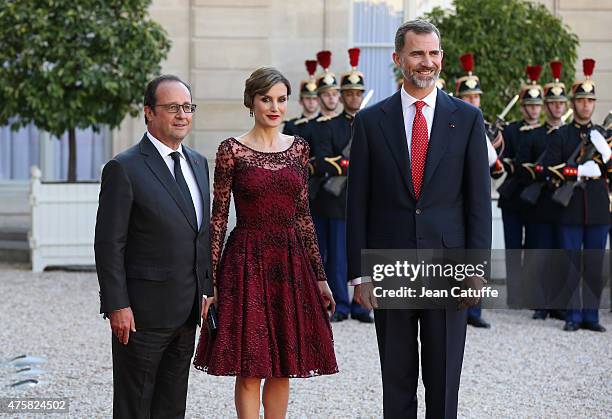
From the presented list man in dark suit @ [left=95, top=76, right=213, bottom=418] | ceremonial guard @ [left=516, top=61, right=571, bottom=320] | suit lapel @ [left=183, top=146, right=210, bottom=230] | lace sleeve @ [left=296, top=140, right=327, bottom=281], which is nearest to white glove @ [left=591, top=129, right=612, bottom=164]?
ceremonial guard @ [left=516, top=61, right=571, bottom=320]

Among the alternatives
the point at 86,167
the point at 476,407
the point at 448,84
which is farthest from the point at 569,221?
the point at 86,167

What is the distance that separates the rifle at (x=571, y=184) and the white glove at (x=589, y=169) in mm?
40

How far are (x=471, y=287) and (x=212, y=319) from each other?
1078mm

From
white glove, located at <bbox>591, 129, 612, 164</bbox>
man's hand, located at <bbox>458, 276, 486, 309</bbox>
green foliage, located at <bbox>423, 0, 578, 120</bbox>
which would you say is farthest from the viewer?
green foliage, located at <bbox>423, 0, 578, 120</bbox>

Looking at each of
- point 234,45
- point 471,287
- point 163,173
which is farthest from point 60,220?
point 471,287

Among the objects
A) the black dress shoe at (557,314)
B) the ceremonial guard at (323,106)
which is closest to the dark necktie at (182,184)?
the ceremonial guard at (323,106)

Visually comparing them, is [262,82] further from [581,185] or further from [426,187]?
[581,185]

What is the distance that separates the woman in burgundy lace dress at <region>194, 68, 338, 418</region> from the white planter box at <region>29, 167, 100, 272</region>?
7293 millimetres

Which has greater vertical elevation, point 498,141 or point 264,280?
point 498,141

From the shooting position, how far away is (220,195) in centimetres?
481

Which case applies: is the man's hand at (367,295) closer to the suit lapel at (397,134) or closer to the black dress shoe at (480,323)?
the suit lapel at (397,134)

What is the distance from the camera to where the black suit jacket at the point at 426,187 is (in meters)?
4.44

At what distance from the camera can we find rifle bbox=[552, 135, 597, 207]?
895 centimetres

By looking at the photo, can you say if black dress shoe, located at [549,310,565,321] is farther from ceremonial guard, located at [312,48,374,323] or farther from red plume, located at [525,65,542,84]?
red plume, located at [525,65,542,84]
